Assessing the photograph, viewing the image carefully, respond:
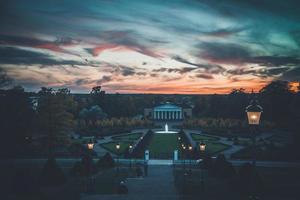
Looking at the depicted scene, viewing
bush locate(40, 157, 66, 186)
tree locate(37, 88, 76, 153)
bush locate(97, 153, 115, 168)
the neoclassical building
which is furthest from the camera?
the neoclassical building

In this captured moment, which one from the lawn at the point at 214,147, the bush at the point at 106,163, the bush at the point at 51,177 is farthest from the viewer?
the lawn at the point at 214,147

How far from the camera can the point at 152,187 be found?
23.2 m

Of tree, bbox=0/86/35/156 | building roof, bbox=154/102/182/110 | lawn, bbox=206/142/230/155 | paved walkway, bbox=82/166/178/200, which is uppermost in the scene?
building roof, bbox=154/102/182/110

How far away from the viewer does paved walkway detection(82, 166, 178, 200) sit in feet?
65.7

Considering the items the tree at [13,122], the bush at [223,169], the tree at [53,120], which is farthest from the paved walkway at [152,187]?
the tree at [53,120]

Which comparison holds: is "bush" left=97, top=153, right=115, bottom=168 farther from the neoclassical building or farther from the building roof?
the building roof

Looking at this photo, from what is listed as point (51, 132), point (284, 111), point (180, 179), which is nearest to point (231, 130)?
point (284, 111)

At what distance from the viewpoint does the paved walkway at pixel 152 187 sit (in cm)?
2002

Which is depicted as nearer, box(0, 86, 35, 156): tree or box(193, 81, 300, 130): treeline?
box(0, 86, 35, 156): tree

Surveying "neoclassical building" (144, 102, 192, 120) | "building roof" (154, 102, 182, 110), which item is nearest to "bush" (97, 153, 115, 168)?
"neoclassical building" (144, 102, 192, 120)

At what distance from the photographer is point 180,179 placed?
26.3m

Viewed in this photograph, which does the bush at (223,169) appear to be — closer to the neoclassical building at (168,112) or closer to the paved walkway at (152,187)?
the paved walkway at (152,187)

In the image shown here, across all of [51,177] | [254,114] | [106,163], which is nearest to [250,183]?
[254,114]

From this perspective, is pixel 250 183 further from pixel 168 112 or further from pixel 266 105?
pixel 168 112
